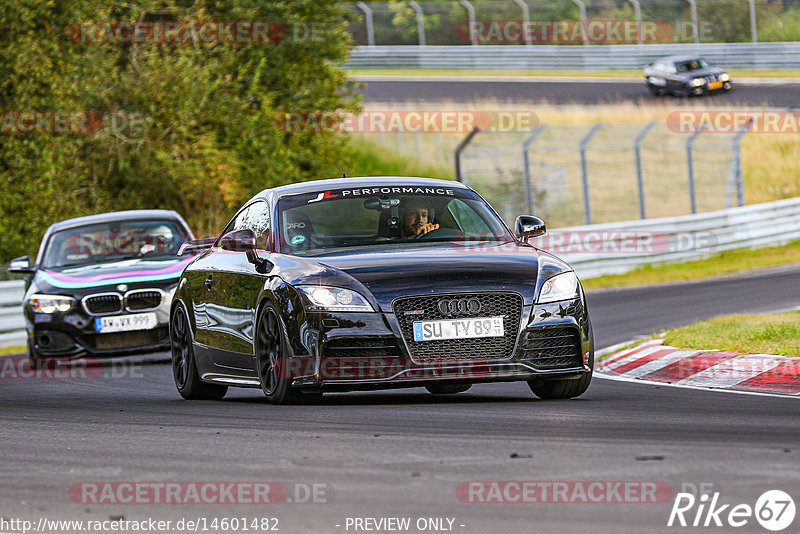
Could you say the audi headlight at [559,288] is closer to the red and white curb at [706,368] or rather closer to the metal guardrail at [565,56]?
the red and white curb at [706,368]

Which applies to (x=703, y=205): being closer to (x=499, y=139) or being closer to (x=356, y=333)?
(x=499, y=139)

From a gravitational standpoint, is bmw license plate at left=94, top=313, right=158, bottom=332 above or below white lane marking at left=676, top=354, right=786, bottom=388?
below

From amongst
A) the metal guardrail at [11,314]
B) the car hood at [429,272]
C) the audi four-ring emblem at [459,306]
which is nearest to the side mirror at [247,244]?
the car hood at [429,272]

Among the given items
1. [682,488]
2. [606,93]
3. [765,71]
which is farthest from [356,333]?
[765,71]

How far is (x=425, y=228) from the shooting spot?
32.1 feet

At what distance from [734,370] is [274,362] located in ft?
12.2

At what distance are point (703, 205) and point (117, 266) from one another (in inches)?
819

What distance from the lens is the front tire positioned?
10.8m

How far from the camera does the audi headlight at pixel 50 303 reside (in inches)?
592

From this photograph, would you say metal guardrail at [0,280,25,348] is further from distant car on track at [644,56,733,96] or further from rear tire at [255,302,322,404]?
distant car on track at [644,56,733,96]

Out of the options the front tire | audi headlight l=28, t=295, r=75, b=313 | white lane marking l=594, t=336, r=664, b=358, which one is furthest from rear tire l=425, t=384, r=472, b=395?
audi headlight l=28, t=295, r=75, b=313

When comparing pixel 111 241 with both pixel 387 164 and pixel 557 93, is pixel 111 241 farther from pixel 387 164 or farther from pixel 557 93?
pixel 557 93

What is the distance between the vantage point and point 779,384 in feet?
33.0

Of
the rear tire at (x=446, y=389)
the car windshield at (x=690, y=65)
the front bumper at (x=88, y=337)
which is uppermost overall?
the rear tire at (x=446, y=389)
